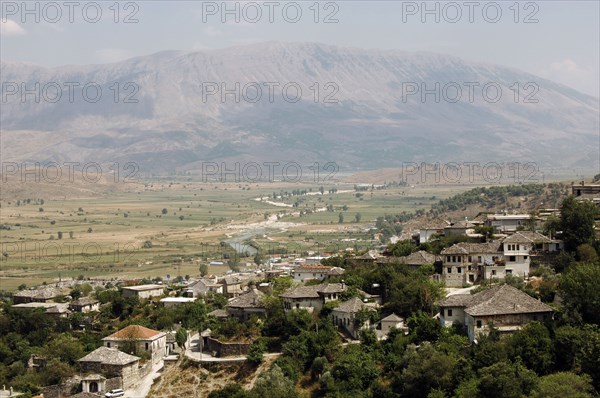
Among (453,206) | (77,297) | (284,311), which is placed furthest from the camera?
(453,206)

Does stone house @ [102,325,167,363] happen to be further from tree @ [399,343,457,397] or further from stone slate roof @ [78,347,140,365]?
tree @ [399,343,457,397]

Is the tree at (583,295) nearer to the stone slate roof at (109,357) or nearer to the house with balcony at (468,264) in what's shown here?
the house with balcony at (468,264)

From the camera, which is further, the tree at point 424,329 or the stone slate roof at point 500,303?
the tree at point 424,329

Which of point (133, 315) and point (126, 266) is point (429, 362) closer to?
point (133, 315)

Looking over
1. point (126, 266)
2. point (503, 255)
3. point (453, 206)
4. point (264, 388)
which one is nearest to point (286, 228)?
point (453, 206)

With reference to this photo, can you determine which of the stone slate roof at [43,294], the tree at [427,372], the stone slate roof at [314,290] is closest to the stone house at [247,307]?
the stone slate roof at [314,290]
